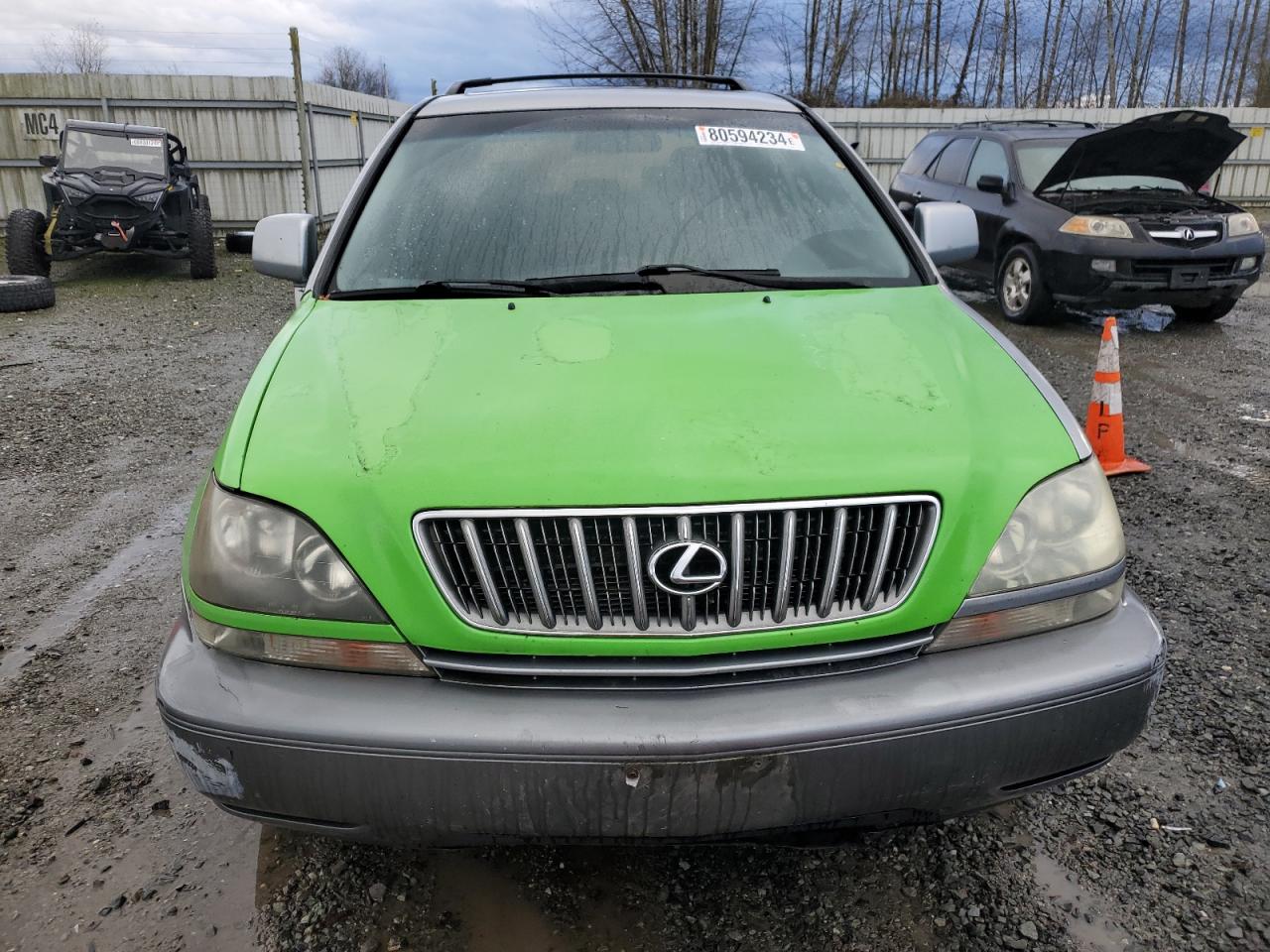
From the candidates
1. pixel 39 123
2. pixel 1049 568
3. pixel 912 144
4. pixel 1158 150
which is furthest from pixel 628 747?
pixel 912 144

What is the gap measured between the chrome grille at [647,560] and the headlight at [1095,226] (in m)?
6.84

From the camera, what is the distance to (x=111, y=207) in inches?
420

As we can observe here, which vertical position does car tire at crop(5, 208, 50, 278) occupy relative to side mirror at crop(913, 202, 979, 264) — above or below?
below

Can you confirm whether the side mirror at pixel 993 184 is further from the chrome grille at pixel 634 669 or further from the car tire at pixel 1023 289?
the chrome grille at pixel 634 669

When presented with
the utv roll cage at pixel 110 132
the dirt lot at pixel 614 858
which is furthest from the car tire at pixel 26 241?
the dirt lot at pixel 614 858

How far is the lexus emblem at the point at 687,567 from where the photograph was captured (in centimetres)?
152

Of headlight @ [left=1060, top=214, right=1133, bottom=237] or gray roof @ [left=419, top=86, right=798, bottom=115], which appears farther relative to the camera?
headlight @ [left=1060, top=214, right=1133, bottom=237]

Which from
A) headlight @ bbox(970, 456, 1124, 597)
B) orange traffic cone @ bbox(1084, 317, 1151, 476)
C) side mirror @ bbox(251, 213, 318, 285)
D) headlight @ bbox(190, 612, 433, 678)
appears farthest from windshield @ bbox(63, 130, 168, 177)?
headlight @ bbox(970, 456, 1124, 597)

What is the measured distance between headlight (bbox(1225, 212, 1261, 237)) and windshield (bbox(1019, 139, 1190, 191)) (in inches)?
24.3

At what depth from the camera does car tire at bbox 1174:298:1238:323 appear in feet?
26.1

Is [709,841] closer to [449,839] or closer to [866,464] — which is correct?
[449,839]

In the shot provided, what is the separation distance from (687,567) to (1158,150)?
786 cm

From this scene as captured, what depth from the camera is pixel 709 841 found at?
1574 mm

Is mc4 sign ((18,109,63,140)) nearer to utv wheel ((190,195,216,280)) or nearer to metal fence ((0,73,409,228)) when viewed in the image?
metal fence ((0,73,409,228))
